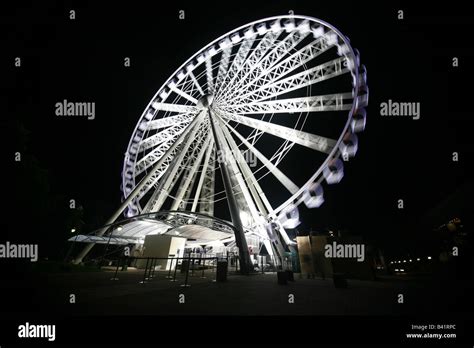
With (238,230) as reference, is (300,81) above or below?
above

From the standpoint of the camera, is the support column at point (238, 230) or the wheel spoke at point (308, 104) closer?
the support column at point (238, 230)

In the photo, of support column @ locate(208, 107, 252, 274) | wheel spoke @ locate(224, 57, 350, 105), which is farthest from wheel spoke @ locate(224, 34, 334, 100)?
support column @ locate(208, 107, 252, 274)

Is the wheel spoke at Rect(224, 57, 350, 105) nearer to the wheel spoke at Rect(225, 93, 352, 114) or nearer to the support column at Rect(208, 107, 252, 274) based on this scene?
the wheel spoke at Rect(225, 93, 352, 114)

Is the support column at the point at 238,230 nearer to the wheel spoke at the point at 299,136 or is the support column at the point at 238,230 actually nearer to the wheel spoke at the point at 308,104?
→ the wheel spoke at the point at 299,136

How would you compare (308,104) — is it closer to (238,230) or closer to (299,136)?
(299,136)

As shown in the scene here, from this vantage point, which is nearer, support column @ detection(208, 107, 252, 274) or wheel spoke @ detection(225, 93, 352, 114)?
support column @ detection(208, 107, 252, 274)

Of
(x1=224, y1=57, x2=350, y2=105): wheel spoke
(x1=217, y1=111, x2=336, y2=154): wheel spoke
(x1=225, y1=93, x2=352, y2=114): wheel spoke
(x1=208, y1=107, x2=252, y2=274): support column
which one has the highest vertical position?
(x1=224, y1=57, x2=350, y2=105): wheel spoke

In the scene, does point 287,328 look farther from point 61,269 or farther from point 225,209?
point 225,209

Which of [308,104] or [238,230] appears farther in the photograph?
[308,104]

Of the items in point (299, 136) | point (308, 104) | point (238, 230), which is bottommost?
point (238, 230)

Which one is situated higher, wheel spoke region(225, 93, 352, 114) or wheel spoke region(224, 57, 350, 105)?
wheel spoke region(224, 57, 350, 105)

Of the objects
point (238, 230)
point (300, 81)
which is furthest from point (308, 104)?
point (238, 230)

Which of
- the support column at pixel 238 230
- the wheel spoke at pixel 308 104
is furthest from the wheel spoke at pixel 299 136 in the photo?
the support column at pixel 238 230

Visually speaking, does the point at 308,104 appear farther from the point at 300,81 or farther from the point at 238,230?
the point at 238,230
